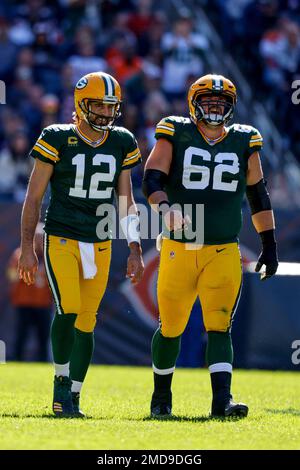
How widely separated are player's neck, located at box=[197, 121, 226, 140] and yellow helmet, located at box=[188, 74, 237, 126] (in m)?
0.05

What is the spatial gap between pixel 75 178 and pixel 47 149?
0.81ft

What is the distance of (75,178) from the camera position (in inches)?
264

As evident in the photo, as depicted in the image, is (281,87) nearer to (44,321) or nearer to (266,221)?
(44,321)

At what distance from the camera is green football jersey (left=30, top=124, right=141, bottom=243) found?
262 inches

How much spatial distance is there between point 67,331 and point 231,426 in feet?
3.70

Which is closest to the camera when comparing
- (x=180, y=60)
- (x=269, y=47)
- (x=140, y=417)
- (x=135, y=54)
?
(x=140, y=417)

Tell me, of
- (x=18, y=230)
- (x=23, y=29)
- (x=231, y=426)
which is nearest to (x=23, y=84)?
(x=23, y=29)

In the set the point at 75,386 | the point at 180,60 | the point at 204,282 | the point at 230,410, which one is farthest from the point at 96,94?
the point at 180,60

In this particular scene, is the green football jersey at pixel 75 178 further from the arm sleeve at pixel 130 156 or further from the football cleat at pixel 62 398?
the football cleat at pixel 62 398

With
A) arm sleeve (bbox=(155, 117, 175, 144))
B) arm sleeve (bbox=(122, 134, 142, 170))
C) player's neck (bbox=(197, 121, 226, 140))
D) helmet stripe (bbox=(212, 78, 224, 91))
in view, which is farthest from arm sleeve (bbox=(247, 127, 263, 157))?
arm sleeve (bbox=(122, 134, 142, 170))

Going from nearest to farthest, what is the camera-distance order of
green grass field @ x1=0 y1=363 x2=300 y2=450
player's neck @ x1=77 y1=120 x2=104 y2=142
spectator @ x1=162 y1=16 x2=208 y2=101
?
green grass field @ x1=0 y1=363 x2=300 y2=450
player's neck @ x1=77 y1=120 x2=104 y2=142
spectator @ x1=162 y1=16 x2=208 y2=101

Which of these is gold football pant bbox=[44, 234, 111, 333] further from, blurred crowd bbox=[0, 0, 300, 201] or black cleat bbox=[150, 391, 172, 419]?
blurred crowd bbox=[0, 0, 300, 201]

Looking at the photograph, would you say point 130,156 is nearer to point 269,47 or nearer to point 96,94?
point 96,94

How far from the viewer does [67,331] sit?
21.4 feet
